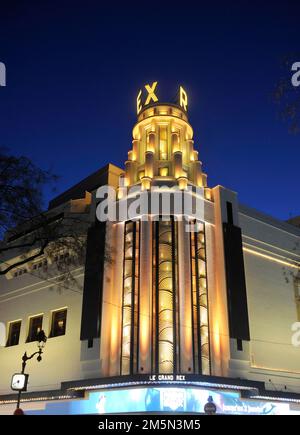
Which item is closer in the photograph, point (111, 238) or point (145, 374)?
point (145, 374)

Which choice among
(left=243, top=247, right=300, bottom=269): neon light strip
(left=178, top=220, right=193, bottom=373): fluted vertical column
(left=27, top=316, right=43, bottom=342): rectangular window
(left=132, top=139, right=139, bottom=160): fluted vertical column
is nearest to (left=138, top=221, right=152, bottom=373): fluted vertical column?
(left=178, top=220, right=193, bottom=373): fluted vertical column

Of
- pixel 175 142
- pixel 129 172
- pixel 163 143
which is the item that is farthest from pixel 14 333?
pixel 175 142

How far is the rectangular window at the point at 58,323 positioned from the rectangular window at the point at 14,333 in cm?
488

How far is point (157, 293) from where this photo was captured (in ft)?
93.5

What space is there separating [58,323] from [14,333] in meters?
6.24

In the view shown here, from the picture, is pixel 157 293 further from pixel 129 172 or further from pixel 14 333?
pixel 14 333

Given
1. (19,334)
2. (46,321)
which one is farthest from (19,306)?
(46,321)

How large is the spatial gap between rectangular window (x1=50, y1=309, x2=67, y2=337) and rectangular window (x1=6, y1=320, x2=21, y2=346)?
488 centimetres

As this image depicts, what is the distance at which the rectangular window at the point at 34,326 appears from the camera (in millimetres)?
35156

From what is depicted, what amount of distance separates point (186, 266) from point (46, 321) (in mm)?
12441

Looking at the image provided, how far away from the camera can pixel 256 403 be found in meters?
27.0

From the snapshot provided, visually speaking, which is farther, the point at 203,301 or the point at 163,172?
the point at 163,172
